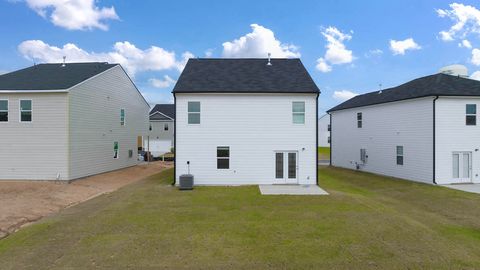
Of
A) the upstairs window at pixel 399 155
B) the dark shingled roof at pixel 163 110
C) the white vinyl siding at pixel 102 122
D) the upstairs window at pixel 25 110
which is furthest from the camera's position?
the dark shingled roof at pixel 163 110

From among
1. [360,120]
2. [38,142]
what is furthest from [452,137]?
[38,142]

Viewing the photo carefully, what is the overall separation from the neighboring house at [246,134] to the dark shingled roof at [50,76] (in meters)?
7.79

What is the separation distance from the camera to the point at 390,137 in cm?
2167

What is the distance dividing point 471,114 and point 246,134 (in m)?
14.3

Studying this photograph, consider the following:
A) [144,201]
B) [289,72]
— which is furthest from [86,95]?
[289,72]

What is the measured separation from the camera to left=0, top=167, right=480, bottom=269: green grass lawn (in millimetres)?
6840

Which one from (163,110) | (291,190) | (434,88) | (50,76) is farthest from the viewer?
(163,110)

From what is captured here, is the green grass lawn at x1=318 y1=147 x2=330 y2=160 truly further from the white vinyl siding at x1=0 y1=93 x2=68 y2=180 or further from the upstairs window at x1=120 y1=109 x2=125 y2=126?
the white vinyl siding at x1=0 y1=93 x2=68 y2=180

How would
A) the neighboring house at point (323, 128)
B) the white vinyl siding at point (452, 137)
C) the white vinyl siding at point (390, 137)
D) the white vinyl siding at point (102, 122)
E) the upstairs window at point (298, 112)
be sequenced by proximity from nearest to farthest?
the upstairs window at point (298, 112) < the white vinyl siding at point (452, 137) < the white vinyl siding at point (102, 122) < the white vinyl siding at point (390, 137) < the neighboring house at point (323, 128)

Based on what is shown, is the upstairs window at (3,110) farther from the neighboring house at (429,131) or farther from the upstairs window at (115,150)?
the neighboring house at (429,131)

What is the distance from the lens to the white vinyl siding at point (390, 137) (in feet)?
60.4

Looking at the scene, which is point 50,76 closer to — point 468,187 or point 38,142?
point 38,142

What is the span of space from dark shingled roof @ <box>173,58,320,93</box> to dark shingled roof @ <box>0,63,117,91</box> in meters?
7.19

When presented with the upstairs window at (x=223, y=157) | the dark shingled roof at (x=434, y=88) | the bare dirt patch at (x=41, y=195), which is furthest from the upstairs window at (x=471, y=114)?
the bare dirt patch at (x=41, y=195)
